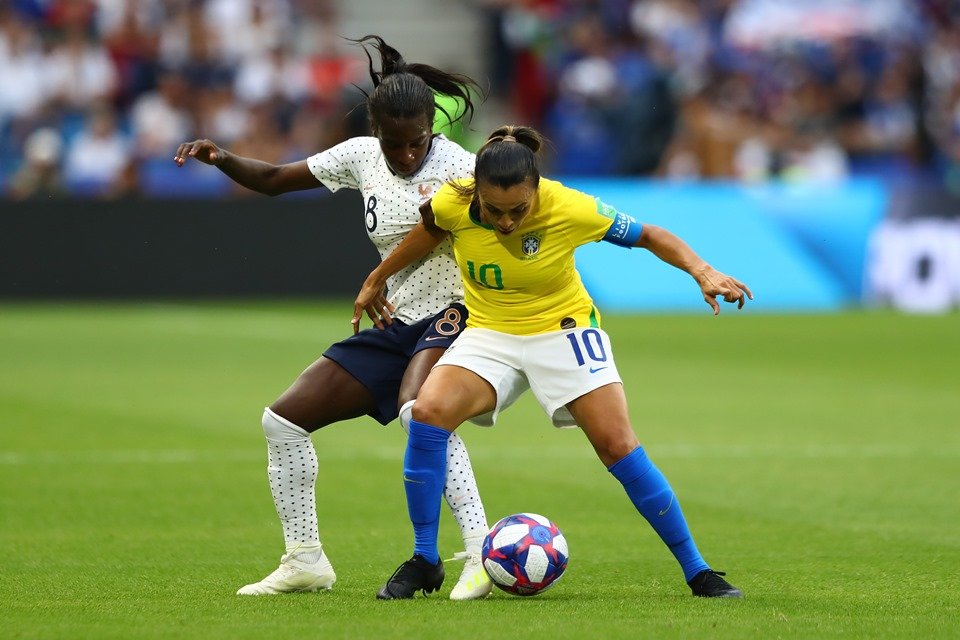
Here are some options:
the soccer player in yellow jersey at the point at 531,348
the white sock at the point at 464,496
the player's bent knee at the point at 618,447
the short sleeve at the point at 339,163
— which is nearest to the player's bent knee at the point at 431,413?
the soccer player in yellow jersey at the point at 531,348

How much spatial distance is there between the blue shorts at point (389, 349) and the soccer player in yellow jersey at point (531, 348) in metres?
0.27

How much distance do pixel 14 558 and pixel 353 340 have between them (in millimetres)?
1824

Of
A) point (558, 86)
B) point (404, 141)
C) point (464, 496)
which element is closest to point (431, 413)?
point (464, 496)

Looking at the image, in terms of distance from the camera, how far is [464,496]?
21.4 feet

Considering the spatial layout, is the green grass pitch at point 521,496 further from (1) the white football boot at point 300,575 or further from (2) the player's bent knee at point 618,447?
(2) the player's bent knee at point 618,447

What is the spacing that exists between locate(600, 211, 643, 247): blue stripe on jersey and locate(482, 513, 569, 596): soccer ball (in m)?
1.15

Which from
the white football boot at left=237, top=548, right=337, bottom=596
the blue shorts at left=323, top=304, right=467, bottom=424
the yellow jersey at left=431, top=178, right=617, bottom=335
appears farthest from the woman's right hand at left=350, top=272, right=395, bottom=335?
the white football boot at left=237, top=548, right=337, bottom=596

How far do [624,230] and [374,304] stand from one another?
1.10m

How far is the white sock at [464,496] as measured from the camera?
6.47 meters

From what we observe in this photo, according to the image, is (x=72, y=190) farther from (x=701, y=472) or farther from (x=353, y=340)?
(x=353, y=340)

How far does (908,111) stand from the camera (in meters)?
26.0

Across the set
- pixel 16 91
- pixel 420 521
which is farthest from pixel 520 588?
pixel 16 91

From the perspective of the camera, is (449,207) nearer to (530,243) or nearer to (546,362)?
(530,243)

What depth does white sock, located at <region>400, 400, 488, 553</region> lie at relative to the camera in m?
6.47
